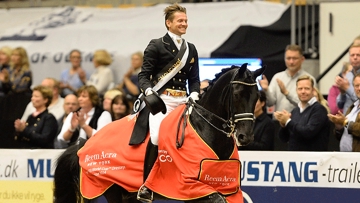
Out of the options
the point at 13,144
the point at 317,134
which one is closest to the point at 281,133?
the point at 317,134

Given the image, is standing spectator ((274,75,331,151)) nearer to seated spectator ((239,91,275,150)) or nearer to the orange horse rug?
seated spectator ((239,91,275,150))

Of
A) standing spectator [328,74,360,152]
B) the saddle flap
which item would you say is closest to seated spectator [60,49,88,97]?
standing spectator [328,74,360,152]

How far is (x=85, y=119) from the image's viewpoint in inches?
504

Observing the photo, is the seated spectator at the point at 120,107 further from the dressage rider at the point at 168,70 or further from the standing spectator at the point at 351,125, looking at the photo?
the dressage rider at the point at 168,70

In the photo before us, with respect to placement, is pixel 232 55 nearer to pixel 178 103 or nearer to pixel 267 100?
pixel 267 100

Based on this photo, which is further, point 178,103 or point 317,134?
point 317,134

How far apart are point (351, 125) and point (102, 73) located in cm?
555

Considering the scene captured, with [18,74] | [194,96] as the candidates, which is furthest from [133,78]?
[194,96]

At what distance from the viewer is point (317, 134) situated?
11555mm

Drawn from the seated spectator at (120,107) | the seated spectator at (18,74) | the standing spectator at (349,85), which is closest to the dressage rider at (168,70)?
the standing spectator at (349,85)

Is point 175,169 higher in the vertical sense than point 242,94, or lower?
lower

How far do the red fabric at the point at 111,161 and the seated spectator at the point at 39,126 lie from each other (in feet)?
9.19

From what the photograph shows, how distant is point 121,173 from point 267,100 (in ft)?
11.7

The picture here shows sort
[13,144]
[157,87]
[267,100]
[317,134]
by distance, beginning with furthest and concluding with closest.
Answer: [13,144], [267,100], [317,134], [157,87]
